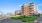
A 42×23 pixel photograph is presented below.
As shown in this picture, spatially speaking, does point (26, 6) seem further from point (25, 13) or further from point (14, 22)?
point (14, 22)

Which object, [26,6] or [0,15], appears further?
[26,6]

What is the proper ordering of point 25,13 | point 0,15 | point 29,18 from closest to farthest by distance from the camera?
point 0,15 → point 25,13 → point 29,18

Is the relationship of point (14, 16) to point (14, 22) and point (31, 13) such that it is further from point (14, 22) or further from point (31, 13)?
point (31, 13)

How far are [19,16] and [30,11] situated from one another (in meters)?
A: 0.69

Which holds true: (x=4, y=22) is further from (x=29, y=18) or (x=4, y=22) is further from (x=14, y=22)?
(x=29, y=18)

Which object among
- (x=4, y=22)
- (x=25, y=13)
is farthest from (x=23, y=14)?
(x=4, y=22)

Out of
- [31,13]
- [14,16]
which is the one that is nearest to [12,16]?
[14,16]

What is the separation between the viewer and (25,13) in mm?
7293

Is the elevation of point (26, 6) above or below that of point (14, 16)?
above

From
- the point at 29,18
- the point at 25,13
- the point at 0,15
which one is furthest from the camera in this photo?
the point at 29,18

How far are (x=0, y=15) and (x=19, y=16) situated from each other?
0.99 meters

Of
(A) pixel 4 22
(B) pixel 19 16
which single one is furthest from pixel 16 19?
(A) pixel 4 22

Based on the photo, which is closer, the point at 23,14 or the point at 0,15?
the point at 0,15

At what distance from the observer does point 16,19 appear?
7.28 metres
